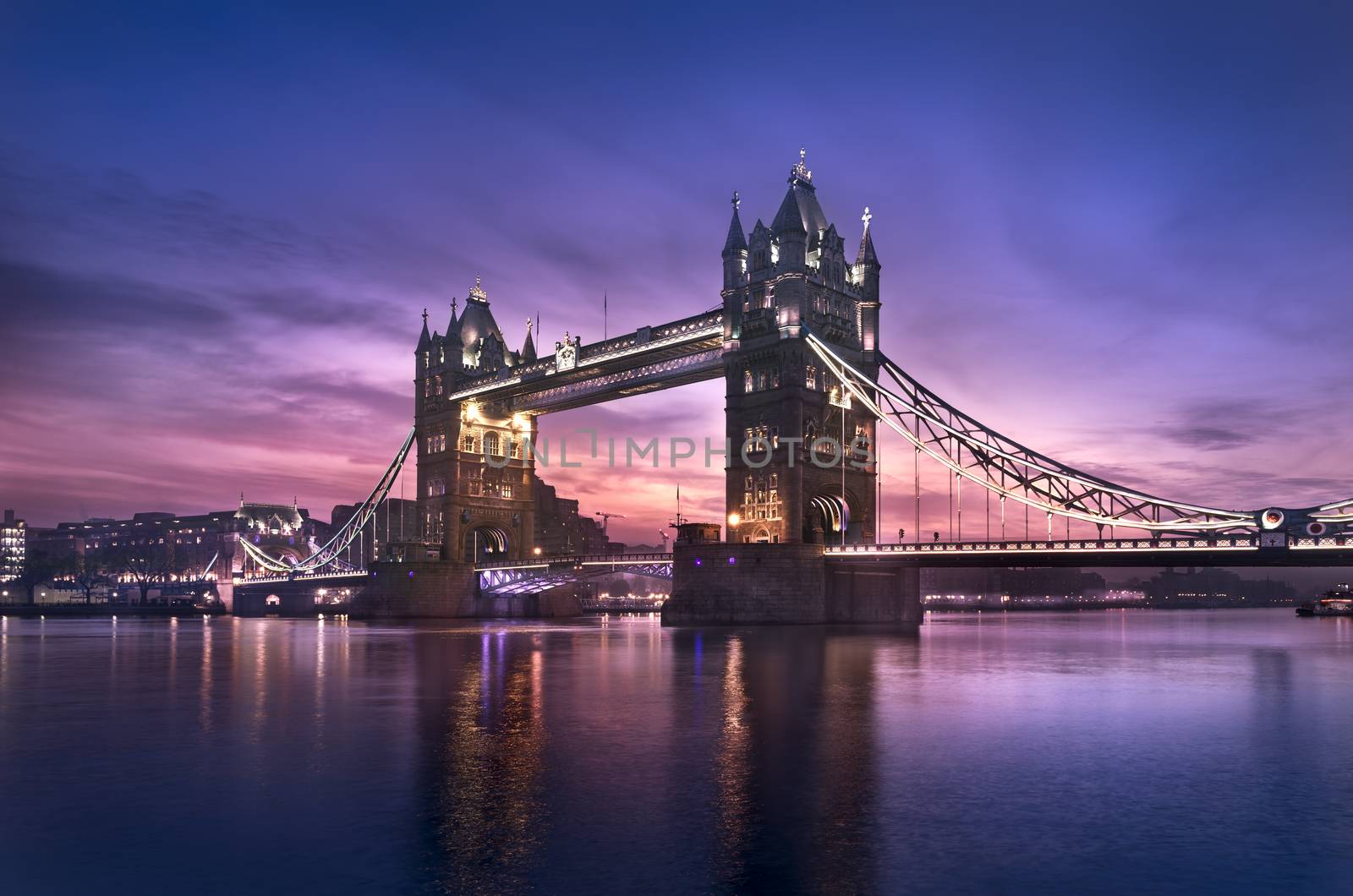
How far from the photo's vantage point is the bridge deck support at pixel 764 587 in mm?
68625

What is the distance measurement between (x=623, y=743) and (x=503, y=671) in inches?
711

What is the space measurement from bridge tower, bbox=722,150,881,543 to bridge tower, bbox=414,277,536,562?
1549 inches

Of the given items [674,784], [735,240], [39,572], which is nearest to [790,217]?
[735,240]

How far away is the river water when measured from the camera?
36.8 ft

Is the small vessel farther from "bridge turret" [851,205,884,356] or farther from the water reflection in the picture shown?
the water reflection

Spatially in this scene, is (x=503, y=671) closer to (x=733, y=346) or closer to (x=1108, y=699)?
(x=1108, y=699)

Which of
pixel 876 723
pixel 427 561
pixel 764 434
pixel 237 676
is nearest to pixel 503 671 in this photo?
pixel 237 676

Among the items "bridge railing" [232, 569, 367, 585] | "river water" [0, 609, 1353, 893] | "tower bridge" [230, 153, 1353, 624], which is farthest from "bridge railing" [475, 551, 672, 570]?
"river water" [0, 609, 1353, 893]

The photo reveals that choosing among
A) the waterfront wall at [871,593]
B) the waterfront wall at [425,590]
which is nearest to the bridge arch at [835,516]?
the waterfront wall at [871,593]

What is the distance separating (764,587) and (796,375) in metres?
15.7

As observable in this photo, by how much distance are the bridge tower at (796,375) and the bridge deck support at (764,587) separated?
3.66m

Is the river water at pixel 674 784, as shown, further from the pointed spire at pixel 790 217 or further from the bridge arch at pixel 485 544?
the bridge arch at pixel 485 544

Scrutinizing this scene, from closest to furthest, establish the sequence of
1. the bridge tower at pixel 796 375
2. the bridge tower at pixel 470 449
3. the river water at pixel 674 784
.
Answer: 1. the river water at pixel 674 784
2. the bridge tower at pixel 796 375
3. the bridge tower at pixel 470 449

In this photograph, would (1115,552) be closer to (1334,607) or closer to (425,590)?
(425,590)
